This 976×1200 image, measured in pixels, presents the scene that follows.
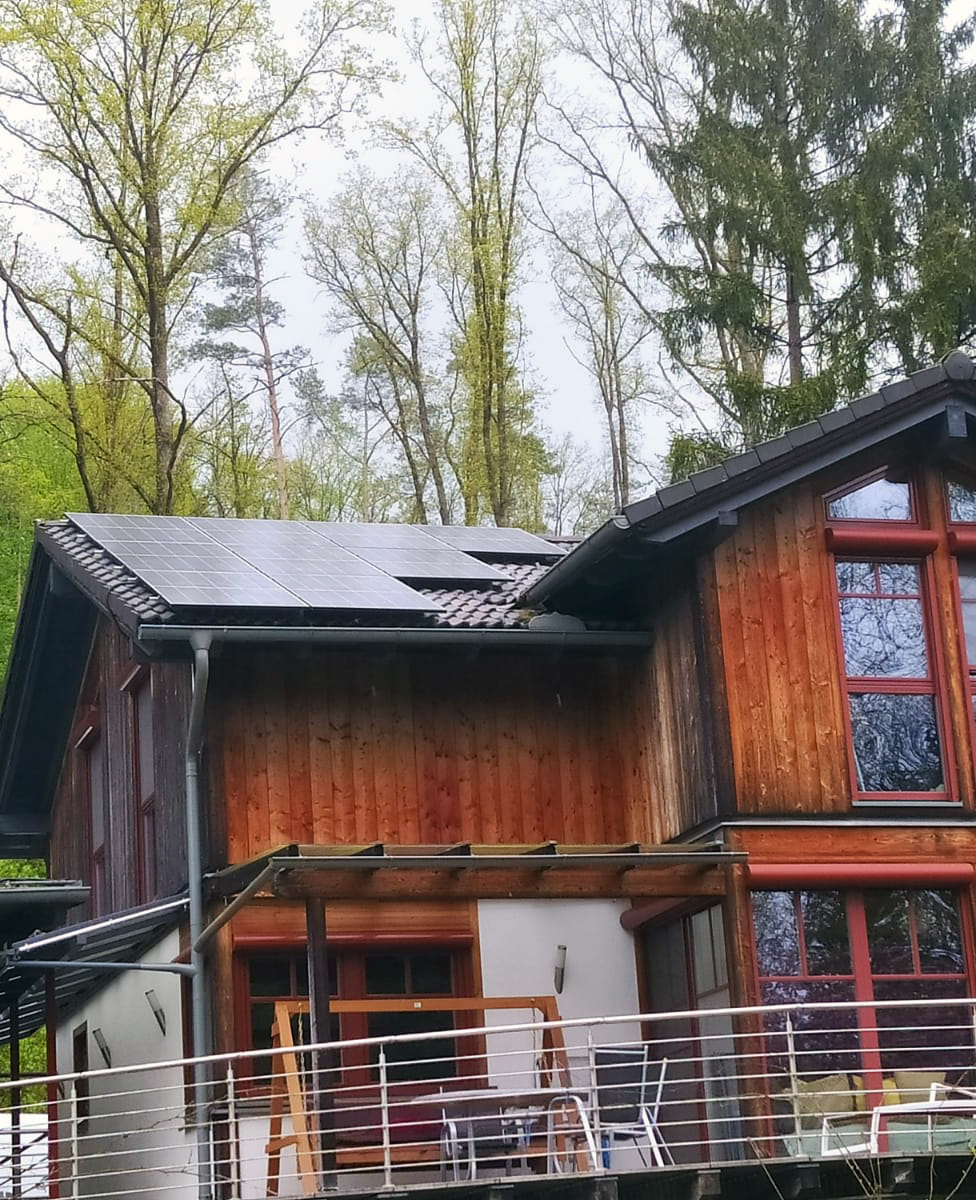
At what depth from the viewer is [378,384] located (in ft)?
133

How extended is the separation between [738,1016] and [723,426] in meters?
17.6

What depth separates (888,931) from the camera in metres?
14.7

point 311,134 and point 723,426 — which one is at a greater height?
point 311,134

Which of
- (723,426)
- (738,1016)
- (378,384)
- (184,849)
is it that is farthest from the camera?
(378,384)

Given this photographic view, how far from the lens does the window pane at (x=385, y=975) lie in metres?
15.2

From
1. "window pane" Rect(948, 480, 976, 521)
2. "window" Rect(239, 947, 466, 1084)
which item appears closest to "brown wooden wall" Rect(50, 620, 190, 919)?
"window" Rect(239, 947, 466, 1084)

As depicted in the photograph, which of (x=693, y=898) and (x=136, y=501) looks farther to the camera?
(x=136, y=501)

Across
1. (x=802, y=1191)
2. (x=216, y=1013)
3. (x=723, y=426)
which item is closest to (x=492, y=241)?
(x=723, y=426)

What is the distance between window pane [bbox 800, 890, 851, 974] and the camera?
14.5 metres

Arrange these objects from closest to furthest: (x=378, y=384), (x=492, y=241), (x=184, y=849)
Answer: (x=184, y=849) → (x=492, y=241) → (x=378, y=384)

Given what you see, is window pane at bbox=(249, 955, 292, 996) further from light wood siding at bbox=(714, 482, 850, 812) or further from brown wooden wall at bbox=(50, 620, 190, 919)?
light wood siding at bbox=(714, 482, 850, 812)

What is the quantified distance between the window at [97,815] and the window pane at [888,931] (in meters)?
7.56

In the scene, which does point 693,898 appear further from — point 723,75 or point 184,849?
point 723,75

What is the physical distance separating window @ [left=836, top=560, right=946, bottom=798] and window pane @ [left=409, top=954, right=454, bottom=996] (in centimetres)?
341
